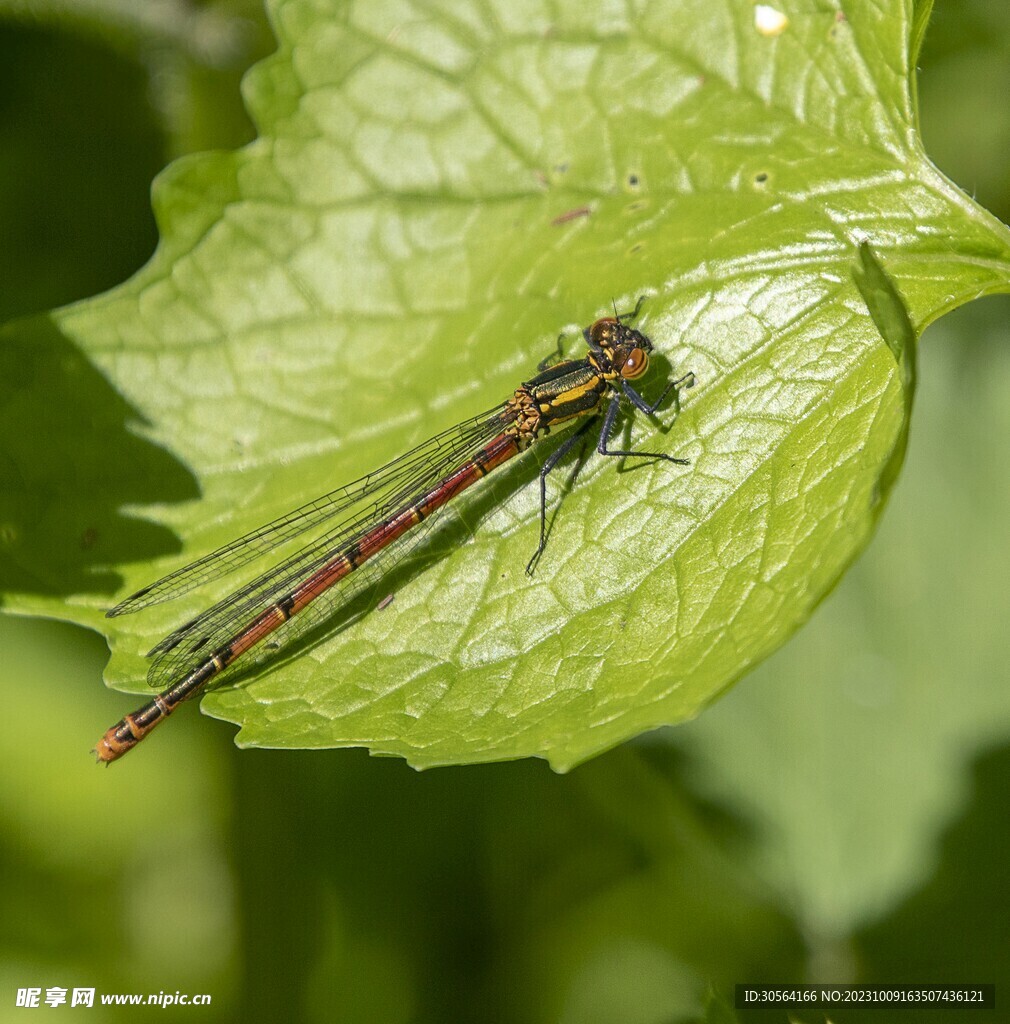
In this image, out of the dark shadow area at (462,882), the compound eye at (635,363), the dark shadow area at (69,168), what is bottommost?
the dark shadow area at (462,882)

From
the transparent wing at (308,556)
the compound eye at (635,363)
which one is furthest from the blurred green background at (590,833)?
the compound eye at (635,363)

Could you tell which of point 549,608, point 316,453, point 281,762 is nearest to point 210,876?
point 281,762

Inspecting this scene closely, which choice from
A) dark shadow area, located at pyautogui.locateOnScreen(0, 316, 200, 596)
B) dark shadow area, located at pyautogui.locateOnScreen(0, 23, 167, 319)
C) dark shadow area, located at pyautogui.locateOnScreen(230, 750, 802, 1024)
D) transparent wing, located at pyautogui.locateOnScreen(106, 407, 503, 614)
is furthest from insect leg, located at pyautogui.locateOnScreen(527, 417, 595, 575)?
dark shadow area, located at pyautogui.locateOnScreen(0, 23, 167, 319)

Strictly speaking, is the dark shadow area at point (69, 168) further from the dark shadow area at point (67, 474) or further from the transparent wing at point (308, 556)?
the transparent wing at point (308, 556)

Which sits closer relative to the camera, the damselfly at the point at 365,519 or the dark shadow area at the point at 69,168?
the damselfly at the point at 365,519

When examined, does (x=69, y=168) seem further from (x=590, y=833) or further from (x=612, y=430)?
(x=590, y=833)

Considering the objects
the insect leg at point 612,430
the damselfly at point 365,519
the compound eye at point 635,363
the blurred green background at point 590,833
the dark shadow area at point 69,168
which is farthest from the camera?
the dark shadow area at point 69,168

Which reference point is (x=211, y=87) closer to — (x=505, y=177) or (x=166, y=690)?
(x=505, y=177)

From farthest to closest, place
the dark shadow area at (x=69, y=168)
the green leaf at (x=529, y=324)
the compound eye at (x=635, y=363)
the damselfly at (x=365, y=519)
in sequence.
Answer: the dark shadow area at (x=69, y=168) → the damselfly at (x=365, y=519) → the compound eye at (x=635, y=363) → the green leaf at (x=529, y=324)
